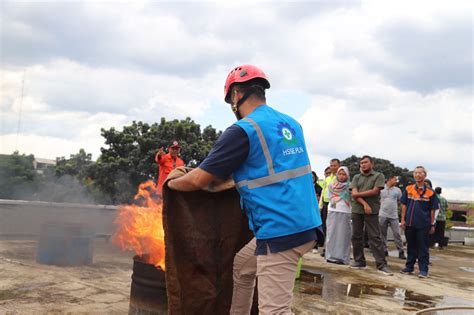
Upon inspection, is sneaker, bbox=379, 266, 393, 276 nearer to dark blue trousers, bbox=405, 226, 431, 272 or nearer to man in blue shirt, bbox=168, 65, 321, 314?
dark blue trousers, bbox=405, 226, 431, 272

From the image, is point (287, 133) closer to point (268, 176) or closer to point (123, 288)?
point (268, 176)

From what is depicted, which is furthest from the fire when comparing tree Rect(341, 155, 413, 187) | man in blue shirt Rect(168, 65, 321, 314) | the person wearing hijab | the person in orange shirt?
tree Rect(341, 155, 413, 187)

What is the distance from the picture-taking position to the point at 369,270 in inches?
344

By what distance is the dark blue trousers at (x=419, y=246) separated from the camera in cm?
837

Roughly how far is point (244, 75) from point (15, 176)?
16738 millimetres

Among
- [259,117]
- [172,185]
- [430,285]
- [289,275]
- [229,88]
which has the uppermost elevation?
[229,88]

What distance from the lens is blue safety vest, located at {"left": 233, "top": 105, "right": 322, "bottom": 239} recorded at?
2.64 m

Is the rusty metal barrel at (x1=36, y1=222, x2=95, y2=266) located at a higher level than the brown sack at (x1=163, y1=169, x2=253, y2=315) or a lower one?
lower

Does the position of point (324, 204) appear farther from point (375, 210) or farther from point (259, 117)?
point (259, 117)

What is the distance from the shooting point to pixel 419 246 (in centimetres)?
843

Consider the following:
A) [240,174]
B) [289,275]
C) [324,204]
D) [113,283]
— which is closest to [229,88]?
[240,174]

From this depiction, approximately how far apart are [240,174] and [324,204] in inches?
332

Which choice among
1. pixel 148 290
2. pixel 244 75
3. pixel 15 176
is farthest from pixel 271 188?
pixel 15 176

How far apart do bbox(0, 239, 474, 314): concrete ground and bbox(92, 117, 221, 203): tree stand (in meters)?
7.27
